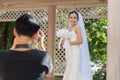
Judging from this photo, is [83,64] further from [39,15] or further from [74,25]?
[39,15]

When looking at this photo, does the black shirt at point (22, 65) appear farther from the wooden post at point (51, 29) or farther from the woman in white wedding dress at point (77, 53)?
the wooden post at point (51, 29)

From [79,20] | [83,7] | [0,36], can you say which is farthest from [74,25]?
[0,36]

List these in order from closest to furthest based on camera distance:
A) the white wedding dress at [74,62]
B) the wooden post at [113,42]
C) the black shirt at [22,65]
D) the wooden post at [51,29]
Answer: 1. the black shirt at [22,65]
2. the wooden post at [113,42]
3. the white wedding dress at [74,62]
4. the wooden post at [51,29]

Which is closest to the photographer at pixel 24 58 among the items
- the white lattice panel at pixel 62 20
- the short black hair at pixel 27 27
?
the short black hair at pixel 27 27

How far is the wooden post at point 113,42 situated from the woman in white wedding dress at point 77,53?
1.31 metres

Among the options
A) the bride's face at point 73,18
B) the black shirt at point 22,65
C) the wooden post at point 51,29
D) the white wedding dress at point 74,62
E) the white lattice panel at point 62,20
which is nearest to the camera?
the black shirt at point 22,65

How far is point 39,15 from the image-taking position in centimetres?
1140

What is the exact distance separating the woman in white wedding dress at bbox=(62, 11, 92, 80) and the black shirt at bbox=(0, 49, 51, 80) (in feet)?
13.1

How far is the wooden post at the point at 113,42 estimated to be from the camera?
496 centimetres

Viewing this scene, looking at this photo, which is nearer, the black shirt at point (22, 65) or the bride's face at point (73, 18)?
the black shirt at point (22, 65)

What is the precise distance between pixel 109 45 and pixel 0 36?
13.9 m

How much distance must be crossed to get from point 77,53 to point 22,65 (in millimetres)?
4276

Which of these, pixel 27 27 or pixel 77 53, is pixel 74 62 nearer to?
pixel 77 53

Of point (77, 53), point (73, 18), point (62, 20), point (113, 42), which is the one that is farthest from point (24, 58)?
point (62, 20)
